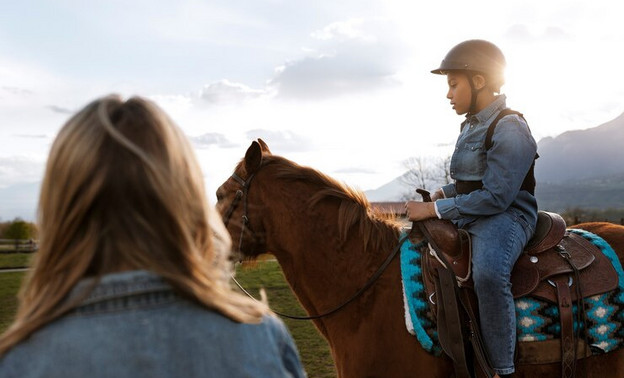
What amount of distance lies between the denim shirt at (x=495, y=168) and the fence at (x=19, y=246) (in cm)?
3020

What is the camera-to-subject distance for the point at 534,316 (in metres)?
3.48

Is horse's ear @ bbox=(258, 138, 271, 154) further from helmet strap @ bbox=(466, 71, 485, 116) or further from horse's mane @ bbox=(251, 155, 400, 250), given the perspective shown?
helmet strap @ bbox=(466, 71, 485, 116)

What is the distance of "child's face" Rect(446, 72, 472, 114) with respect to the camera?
383 cm

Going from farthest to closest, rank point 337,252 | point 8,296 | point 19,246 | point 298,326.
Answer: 1. point 19,246
2. point 8,296
3. point 298,326
4. point 337,252

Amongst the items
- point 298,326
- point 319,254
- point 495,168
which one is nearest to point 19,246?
point 298,326

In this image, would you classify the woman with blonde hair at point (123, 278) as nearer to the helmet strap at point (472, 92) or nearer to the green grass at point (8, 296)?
the helmet strap at point (472, 92)

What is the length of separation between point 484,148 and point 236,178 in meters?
1.84

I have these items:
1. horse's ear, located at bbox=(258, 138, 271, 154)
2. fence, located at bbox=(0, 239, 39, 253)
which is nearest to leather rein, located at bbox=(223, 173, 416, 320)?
horse's ear, located at bbox=(258, 138, 271, 154)

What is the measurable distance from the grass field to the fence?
900cm

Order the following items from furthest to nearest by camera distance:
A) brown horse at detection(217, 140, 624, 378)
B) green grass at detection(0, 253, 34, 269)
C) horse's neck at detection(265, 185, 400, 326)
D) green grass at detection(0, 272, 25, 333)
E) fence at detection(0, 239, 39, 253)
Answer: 1. fence at detection(0, 239, 39, 253)
2. green grass at detection(0, 253, 34, 269)
3. green grass at detection(0, 272, 25, 333)
4. horse's neck at detection(265, 185, 400, 326)
5. brown horse at detection(217, 140, 624, 378)

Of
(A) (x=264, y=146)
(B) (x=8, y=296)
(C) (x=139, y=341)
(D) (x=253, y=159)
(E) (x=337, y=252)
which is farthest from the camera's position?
(B) (x=8, y=296)

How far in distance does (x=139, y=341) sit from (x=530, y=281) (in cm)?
307

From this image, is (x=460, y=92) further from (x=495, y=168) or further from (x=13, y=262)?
(x=13, y=262)

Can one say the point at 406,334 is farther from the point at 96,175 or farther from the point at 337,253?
the point at 96,175
